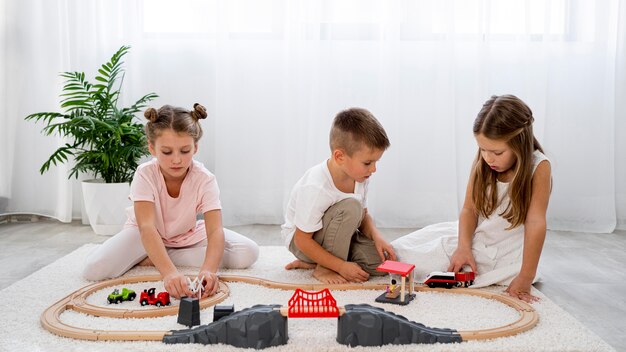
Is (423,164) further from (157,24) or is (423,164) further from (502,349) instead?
(502,349)

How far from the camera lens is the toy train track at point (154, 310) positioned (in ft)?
5.48

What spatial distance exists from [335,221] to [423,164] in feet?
4.45

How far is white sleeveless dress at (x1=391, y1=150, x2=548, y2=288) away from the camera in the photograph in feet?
7.20

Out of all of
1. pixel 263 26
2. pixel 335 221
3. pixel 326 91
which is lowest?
pixel 335 221

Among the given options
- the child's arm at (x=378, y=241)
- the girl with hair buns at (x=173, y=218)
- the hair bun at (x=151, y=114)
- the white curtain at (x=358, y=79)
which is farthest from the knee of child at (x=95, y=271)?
the white curtain at (x=358, y=79)

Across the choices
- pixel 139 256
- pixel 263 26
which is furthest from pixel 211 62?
pixel 139 256

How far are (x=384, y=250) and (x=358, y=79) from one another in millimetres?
1352

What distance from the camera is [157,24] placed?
3.46 metres

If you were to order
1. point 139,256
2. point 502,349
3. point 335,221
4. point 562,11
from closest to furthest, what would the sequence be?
point 502,349 < point 335,221 < point 139,256 < point 562,11

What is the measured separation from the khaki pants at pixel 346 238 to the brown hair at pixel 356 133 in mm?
187

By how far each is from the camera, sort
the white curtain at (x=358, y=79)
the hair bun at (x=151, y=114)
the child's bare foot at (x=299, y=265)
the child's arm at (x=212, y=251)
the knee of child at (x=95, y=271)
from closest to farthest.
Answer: the child's arm at (x=212, y=251) → the hair bun at (x=151, y=114) → the knee of child at (x=95, y=271) → the child's bare foot at (x=299, y=265) → the white curtain at (x=358, y=79)

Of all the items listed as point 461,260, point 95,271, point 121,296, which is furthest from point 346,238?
point 95,271

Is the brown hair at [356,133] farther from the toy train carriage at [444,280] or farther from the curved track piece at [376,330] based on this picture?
the curved track piece at [376,330]

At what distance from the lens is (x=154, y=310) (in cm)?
185
